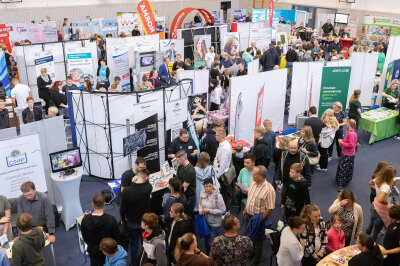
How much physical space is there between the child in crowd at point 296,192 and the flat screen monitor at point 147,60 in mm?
7954

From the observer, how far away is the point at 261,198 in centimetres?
Answer: 467

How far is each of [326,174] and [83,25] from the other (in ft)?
48.1

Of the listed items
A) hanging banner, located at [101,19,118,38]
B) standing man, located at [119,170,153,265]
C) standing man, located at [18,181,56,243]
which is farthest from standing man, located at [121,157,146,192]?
hanging banner, located at [101,19,118,38]

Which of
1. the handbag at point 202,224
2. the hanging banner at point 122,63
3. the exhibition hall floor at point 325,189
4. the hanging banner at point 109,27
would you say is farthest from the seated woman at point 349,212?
the hanging banner at point 109,27

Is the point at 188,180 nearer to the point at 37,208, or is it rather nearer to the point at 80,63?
the point at 37,208

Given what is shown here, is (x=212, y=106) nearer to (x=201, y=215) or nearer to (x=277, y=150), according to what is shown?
(x=277, y=150)

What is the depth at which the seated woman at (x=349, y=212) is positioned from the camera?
4578 millimetres

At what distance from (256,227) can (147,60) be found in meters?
8.45

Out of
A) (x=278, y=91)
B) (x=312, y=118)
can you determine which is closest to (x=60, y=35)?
(x=278, y=91)

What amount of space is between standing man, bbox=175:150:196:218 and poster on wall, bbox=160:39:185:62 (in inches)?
344

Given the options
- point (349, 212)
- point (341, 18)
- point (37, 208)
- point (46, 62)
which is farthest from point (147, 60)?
point (341, 18)

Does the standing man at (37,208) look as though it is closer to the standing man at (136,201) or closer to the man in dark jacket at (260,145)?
the standing man at (136,201)

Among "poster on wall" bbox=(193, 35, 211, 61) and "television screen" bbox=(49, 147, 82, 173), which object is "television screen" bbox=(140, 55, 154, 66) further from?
"television screen" bbox=(49, 147, 82, 173)

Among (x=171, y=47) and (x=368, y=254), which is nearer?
(x=368, y=254)
